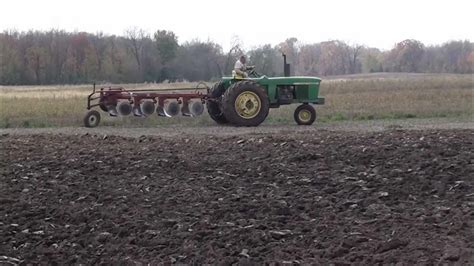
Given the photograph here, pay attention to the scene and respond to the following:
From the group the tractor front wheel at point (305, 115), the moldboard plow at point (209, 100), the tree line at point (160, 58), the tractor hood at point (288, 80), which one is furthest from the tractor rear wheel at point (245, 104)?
the tree line at point (160, 58)

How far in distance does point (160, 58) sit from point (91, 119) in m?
26.5

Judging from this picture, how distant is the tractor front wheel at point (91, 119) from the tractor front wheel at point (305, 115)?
4.55 meters

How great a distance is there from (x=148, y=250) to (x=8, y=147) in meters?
5.88

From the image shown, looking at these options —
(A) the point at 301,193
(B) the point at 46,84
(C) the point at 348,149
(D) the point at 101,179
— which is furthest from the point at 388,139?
(B) the point at 46,84

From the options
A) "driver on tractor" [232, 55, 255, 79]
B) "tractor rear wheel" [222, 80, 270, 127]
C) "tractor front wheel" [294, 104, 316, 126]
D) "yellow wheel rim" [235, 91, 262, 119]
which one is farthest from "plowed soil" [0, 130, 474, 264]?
"tractor front wheel" [294, 104, 316, 126]

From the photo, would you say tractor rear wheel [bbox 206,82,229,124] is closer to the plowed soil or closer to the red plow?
the red plow

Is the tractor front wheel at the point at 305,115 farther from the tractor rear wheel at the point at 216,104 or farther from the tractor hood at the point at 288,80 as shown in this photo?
the tractor rear wheel at the point at 216,104

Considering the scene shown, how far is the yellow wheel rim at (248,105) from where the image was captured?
1458cm

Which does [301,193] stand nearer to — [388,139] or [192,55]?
[388,139]

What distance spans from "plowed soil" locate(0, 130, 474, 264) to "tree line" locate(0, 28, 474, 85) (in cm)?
2048

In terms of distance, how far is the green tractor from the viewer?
14.5m

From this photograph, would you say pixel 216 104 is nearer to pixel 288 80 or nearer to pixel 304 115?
pixel 288 80

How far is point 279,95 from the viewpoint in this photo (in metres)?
15.4

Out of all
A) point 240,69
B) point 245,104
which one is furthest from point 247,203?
point 240,69
